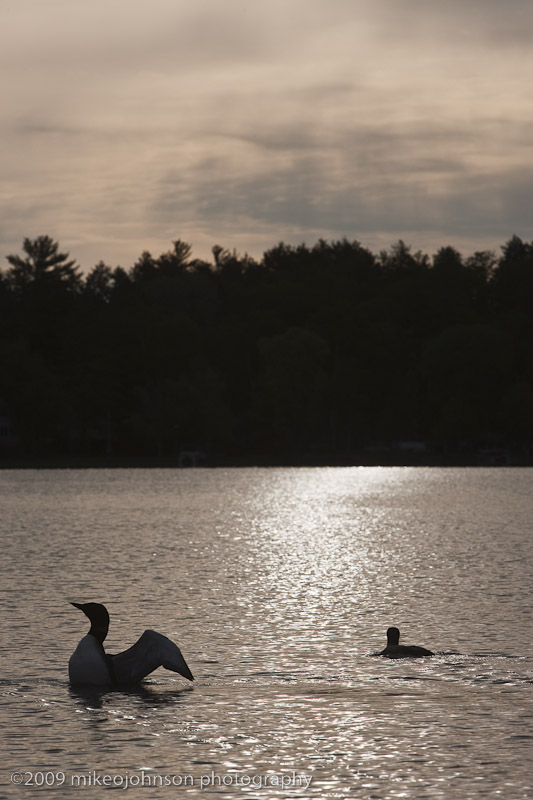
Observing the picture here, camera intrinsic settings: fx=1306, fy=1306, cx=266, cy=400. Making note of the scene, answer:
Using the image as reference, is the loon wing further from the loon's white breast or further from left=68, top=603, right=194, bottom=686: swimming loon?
the loon's white breast

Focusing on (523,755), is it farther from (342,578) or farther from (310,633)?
(342,578)

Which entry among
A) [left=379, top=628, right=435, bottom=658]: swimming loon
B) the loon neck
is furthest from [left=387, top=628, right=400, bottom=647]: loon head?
the loon neck

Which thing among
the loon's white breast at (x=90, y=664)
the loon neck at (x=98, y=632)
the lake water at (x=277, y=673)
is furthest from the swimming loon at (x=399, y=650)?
the loon neck at (x=98, y=632)

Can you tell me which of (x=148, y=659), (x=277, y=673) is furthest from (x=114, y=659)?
(x=277, y=673)

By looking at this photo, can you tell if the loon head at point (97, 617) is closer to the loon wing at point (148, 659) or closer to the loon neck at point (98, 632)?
the loon neck at point (98, 632)

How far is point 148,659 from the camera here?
2555 cm

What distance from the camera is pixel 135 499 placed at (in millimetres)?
128375

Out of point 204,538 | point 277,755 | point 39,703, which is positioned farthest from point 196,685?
point 204,538

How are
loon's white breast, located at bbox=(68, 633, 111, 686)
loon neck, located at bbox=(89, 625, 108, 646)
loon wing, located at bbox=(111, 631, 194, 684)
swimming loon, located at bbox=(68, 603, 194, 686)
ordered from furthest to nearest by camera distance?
loon's white breast, located at bbox=(68, 633, 111, 686) < loon neck, located at bbox=(89, 625, 108, 646) < swimming loon, located at bbox=(68, 603, 194, 686) < loon wing, located at bbox=(111, 631, 194, 684)

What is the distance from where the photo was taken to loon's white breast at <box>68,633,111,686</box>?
2589 centimetres

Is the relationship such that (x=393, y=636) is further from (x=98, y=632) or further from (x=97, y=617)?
(x=97, y=617)

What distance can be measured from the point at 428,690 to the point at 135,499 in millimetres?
103727

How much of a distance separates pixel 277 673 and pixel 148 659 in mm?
→ 3761

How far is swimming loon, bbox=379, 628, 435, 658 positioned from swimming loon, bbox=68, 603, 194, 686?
5914mm
